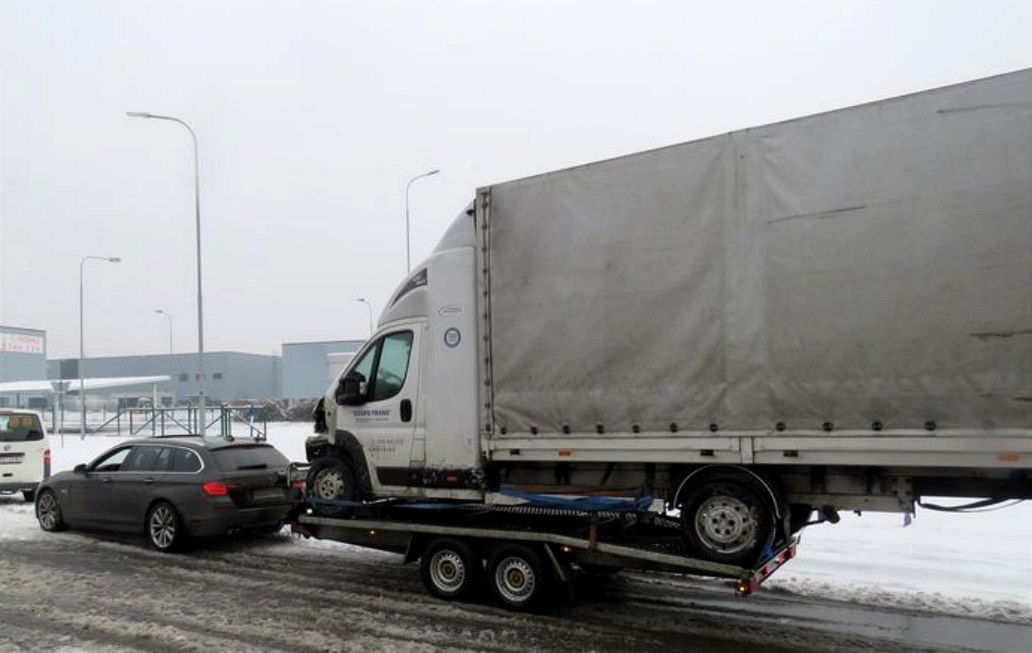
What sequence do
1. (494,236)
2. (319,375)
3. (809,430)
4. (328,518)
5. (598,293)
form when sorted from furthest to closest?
1. (319,375)
2. (328,518)
3. (494,236)
4. (598,293)
5. (809,430)

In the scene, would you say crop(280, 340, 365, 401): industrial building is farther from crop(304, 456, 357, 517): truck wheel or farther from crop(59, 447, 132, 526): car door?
crop(304, 456, 357, 517): truck wheel

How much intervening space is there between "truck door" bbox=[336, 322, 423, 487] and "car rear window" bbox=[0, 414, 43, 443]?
9.23 m

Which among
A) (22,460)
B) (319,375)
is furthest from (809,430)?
(319,375)

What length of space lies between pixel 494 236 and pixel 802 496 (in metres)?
3.25

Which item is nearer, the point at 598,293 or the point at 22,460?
the point at 598,293

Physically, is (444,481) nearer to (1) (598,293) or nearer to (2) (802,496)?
(1) (598,293)

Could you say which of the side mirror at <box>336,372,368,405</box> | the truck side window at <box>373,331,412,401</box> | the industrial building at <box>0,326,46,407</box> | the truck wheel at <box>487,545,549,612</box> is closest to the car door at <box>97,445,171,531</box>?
the side mirror at <box>336,372,368,405</box>

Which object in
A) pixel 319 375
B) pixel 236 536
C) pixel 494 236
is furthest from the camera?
pixel 319 375

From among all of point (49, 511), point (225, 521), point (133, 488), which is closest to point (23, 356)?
point (49, 511)

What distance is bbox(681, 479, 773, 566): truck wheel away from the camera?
5648 millimetres

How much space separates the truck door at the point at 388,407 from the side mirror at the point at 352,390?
0.10 ft

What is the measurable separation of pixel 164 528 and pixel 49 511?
261 centimetres

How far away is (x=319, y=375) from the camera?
7369 cm

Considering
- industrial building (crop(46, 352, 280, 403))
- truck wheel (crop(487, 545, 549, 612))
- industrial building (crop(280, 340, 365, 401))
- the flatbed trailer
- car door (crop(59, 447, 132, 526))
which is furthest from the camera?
industrial building (crop(46, 352, 280, 403))
